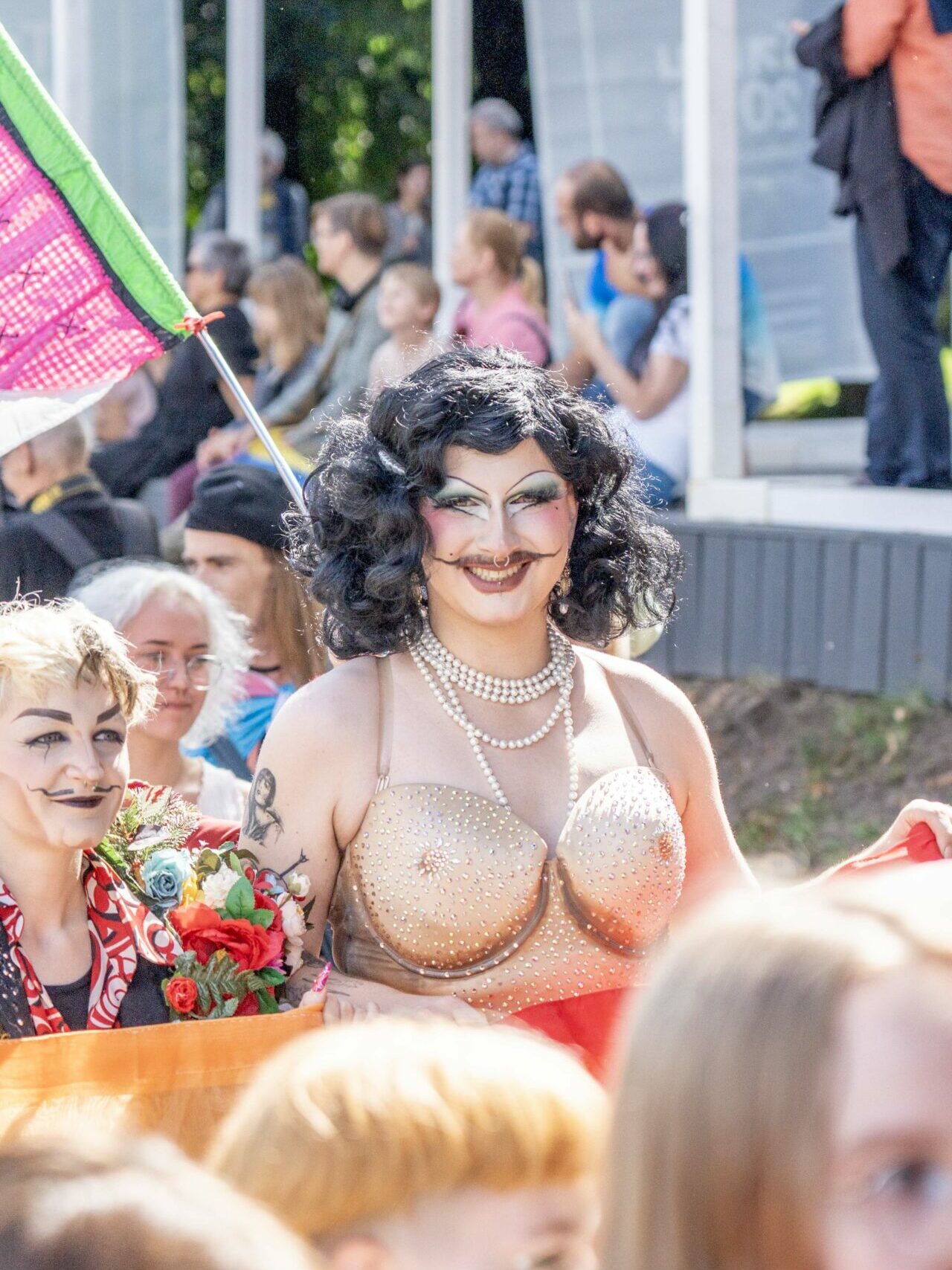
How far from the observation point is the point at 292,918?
2660 millimetres

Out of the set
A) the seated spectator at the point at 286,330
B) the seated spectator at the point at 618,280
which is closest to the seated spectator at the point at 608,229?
the seated spectator at the point at 618,280

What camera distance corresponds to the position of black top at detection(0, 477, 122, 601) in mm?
5125

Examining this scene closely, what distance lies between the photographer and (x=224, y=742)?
4.56 metres

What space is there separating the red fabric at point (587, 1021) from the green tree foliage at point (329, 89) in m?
12.6

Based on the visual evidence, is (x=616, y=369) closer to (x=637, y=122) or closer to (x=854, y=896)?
(x=637, y=122)

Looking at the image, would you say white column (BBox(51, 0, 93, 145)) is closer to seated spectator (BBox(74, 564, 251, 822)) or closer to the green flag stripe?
seated spectator (BBox(74, 564, 251, 822))

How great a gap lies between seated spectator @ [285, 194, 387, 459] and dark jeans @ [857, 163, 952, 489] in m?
2.51

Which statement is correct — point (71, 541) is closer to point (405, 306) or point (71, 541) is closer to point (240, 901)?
point (240, 901)

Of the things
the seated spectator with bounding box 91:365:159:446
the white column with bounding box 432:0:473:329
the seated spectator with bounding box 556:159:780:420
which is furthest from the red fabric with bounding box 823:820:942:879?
the white column with bounding box 432:0:473:329

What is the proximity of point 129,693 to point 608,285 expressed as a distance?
5.69 m

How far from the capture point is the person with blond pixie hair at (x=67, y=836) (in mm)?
2496

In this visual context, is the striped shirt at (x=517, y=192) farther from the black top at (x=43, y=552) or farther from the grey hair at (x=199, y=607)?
the grey hair at (x=199, y=607)

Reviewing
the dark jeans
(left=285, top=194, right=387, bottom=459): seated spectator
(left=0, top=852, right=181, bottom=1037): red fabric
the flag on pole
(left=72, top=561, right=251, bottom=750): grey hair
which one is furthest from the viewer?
(left=285, top=194, right=387, bottom=459): seated spectator

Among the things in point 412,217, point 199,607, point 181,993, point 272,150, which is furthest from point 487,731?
point 272,150
